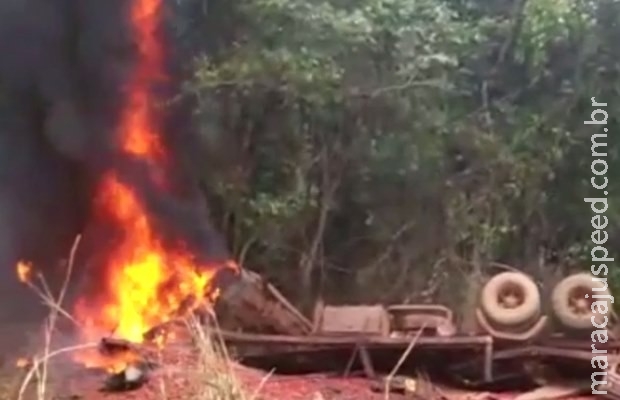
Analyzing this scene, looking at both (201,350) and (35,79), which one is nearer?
(201,350)

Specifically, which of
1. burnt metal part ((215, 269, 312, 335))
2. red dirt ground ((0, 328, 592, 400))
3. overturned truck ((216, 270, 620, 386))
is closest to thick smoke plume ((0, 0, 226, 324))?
burnt metal part ((215, 269, 312, 335))

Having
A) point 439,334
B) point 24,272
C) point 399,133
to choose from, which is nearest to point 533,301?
point 439,334

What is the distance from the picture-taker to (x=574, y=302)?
6.15 metres

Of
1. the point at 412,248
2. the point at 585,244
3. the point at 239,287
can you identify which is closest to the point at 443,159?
the point at 412,248

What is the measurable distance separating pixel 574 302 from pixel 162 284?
2.65m

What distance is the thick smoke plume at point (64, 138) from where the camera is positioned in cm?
698

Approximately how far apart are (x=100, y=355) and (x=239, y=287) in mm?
1062

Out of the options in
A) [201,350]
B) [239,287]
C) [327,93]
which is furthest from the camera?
[327,93]

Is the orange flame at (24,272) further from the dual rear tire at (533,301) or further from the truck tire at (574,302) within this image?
the truck tire at (574,302)

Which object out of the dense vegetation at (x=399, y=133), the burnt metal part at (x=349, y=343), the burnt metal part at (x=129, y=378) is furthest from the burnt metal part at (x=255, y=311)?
the burnt metal part at (x=129, y=378)

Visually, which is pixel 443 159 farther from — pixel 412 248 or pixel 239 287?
pixel 239 287

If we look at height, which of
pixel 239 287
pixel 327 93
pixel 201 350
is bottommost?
pixel 201 350

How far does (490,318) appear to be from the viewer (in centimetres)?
607

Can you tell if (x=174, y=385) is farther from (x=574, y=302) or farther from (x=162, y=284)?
(x=574, y=302)
